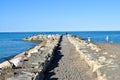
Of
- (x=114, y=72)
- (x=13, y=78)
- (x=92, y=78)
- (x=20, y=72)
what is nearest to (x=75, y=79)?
(x=92, y=78)

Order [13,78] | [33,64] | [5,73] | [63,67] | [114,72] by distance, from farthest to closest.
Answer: [63,67] < [33,64] < [114,72] < [5,73] < [13,78]

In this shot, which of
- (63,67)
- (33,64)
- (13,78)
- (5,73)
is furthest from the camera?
(63,67)

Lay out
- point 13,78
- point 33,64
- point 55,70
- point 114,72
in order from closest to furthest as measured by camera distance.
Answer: point 13,78, point 114,72, point 33,64, point 55,70

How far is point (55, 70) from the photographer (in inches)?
527

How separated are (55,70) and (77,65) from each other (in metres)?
→ 2.07

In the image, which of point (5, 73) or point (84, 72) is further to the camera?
point (84, 72)

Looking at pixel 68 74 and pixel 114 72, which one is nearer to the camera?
pixel 114 72

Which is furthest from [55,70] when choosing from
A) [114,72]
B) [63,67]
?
[114,72]

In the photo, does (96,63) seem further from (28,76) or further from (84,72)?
(28,76)

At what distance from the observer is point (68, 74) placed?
12.4m

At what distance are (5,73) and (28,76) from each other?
1.08 m

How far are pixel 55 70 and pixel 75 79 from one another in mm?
2200

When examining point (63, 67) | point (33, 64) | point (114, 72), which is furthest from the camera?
point (63, 67)

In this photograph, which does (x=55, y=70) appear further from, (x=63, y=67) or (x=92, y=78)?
(x=92, y=78)
